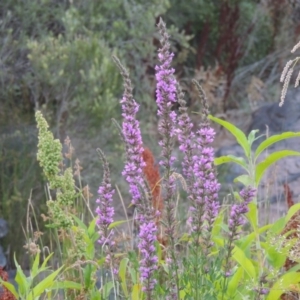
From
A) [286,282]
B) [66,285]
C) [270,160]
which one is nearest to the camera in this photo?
[286,282]

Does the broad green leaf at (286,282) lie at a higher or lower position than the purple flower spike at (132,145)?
lower

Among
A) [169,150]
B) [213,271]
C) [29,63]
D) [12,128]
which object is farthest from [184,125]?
[29,63]

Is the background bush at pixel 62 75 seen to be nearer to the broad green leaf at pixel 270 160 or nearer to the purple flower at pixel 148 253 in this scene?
the broad green leaf at pixel 270 160

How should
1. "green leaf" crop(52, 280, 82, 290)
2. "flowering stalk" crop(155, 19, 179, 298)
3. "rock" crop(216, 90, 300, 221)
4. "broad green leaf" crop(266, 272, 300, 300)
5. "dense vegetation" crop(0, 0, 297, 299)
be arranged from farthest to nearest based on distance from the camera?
"rock" crop(216, 90, 300, 221)
"dense vegetation" crop(0, 0, 297, 299)
"green leaf" crop(52, 280, 82, 290)
"broad green leaf" crop(266, 272, 300, 300)
"flowering stalk" crop(155, 19, 179, 298)

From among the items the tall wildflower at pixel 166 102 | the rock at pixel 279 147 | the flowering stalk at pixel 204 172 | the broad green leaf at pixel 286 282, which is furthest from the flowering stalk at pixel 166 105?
the rock at pixel 279 147

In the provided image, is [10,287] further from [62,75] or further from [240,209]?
[62,75]

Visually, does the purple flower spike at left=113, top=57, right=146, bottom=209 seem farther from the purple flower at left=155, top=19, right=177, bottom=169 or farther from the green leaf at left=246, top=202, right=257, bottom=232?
the green leaf at left=246, top=202, right=257, bottom=232

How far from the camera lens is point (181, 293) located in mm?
3080

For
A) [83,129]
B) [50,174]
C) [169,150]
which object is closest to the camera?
[169,150]

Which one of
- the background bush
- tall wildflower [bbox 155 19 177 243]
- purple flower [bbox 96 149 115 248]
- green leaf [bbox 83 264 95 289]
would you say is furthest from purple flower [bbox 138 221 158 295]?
the background bush

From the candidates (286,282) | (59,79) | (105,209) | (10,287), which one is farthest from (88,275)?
(59,79)

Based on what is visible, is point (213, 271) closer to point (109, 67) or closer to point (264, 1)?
point (109, 67)

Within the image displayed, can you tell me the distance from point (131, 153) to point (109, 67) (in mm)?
5048

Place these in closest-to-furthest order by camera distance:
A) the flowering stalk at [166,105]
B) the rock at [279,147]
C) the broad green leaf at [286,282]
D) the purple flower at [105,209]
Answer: the flowering stalk at [166,105]
the purple flower at [105,209]
the broad green leaf at [286,282]
the rock at [279,147]
